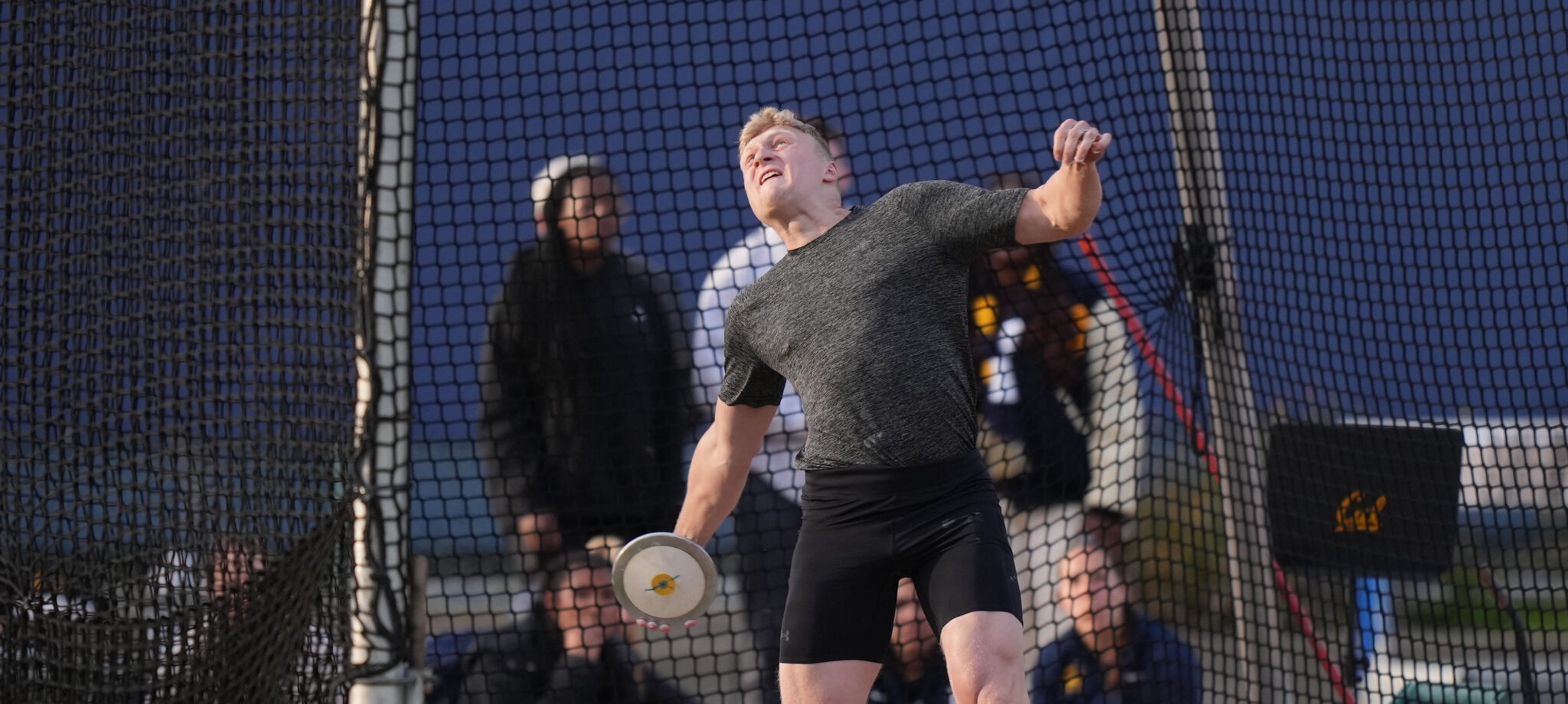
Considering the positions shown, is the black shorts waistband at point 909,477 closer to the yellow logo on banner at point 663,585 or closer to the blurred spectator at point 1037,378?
the yellow logo on banner at point 663,585

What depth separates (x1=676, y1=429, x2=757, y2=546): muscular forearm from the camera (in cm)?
271

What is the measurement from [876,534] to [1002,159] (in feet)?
9.70

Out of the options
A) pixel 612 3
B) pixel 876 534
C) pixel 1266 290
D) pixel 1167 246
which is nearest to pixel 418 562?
pixel 876 534

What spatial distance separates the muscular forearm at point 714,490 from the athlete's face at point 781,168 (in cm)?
47

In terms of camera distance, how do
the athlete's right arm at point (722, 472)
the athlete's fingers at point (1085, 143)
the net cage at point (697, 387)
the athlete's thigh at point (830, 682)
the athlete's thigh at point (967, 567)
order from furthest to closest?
1. the net cage at point (697, 387)
2. the athlete's right arm at point (722, 472)
3. the athlete's thigh at point (830, 682)
4. the athlete's thigh at point (967, 567)
5. the athlete's fingers at point (1085, 143)

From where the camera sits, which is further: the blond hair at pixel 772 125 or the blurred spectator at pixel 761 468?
the blurred spectator at pixel 761 468

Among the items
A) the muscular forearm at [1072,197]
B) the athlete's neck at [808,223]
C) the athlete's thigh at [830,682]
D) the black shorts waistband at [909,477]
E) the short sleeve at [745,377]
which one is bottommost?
the athlete's thigh at [830,682]

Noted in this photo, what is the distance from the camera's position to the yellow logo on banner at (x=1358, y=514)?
402 cm

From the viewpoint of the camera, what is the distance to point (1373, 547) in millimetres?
4008

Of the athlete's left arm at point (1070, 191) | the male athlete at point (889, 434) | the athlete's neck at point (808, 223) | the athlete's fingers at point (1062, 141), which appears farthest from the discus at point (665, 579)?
the athlete's fingers at point (1062, 141)

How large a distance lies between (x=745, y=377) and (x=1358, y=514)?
223cm

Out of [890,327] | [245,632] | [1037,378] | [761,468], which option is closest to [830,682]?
[890,327]

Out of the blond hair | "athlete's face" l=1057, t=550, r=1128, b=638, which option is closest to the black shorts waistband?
the blond hair

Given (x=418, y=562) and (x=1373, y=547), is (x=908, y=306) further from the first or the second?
(x=1373, y=547)
